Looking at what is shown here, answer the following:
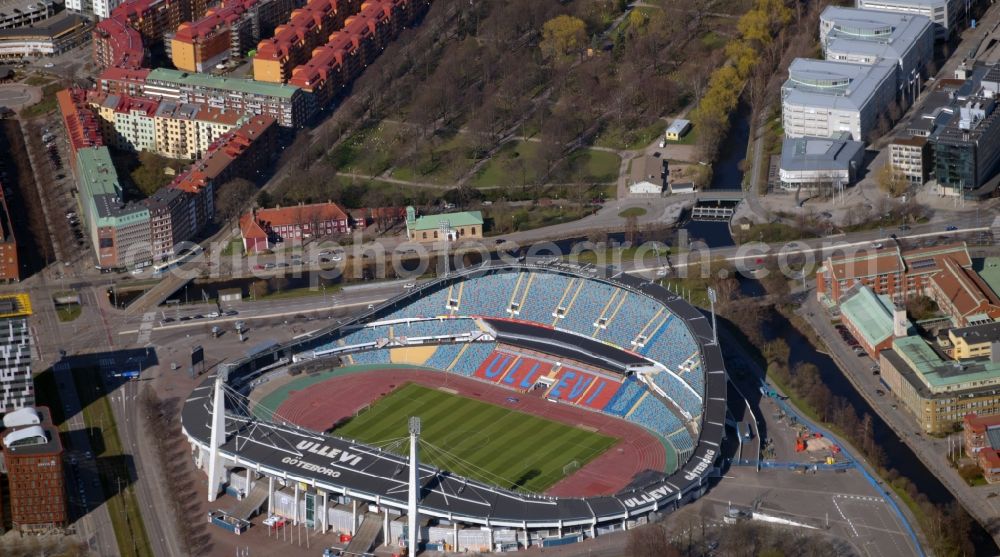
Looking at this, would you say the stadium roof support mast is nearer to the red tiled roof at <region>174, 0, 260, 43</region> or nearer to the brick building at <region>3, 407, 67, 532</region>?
the brick building at <region>3, 407, 67, 532</region>

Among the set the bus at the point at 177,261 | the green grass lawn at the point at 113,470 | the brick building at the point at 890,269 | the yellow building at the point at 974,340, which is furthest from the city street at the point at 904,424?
the green grass lawn at the point at 113,470

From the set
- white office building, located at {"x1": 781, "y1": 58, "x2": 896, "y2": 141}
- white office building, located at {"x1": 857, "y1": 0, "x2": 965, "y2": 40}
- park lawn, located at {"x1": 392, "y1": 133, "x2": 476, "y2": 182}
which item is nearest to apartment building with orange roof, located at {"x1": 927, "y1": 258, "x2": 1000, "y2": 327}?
white office building, located at {"x1": 781, "y1": 58, "x2": 896, "y2": 141}

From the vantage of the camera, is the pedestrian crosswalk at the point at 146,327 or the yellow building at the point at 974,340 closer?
the yellow building at the point at 974,340

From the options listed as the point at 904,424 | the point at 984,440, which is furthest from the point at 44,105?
the point at 984,440

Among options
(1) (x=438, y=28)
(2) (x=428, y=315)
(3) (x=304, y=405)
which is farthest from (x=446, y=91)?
(3) (x=304, y=405)

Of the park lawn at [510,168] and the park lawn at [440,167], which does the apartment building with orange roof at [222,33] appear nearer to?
the park lawn at [440,167]

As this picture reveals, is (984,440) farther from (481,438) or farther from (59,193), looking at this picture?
(59,193)
